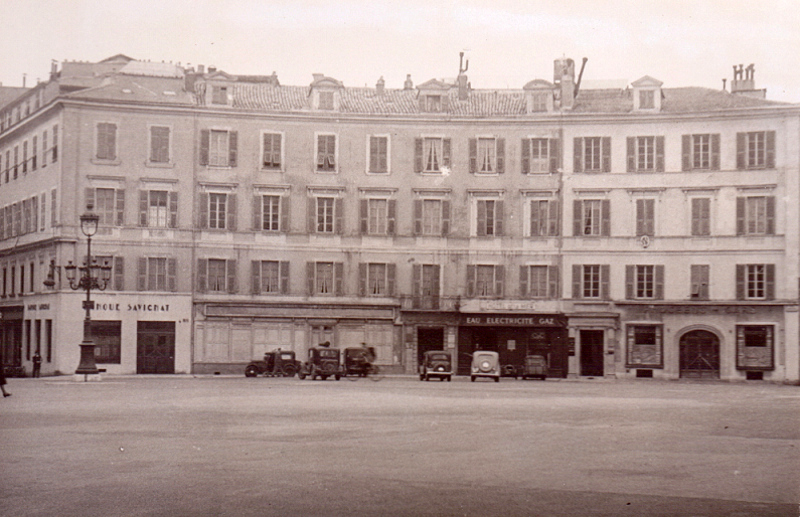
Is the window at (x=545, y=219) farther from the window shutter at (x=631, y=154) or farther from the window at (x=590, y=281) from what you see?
the window shutter at (x=631, y=154)

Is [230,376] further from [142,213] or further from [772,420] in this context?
[772,420]

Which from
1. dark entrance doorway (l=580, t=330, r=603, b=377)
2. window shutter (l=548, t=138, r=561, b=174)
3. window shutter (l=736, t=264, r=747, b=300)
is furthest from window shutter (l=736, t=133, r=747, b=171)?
dark entrance doorway (l=580, t=330, r=603, b=377)

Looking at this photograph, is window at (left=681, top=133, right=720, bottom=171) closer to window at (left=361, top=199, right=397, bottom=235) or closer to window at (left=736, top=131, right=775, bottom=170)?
window at (left=736, top=131, right=775, bottom=170)

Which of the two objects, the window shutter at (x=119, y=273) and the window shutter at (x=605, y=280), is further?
the window shutter at (x=605, y=280)

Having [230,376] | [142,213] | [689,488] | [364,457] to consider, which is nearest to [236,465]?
[364,457]

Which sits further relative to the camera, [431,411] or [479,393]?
[479,393]

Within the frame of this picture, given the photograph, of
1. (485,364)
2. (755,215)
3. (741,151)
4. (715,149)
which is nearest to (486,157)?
(715,149)

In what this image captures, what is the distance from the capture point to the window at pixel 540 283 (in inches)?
1158

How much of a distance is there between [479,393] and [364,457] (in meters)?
14.6

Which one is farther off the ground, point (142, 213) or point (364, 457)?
point (142, 213)

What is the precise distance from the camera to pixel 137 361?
85.7 feet

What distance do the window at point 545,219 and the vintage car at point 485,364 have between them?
787cm

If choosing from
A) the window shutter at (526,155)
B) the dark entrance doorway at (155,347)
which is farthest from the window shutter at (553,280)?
the dark entrance doorway at (155,347)

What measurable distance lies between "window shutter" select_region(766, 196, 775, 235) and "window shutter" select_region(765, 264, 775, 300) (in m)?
1.43
